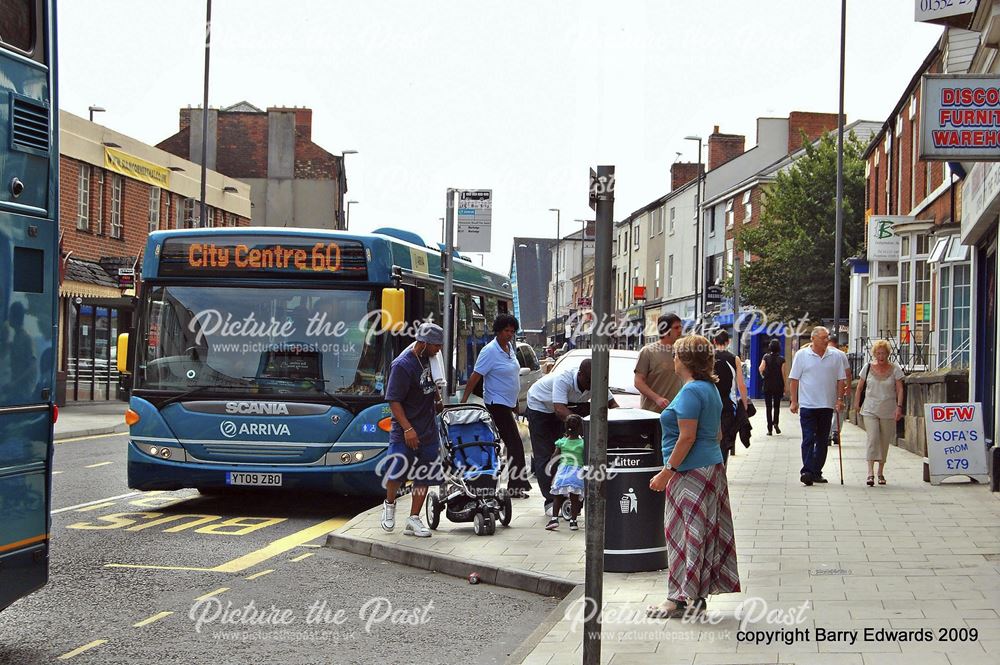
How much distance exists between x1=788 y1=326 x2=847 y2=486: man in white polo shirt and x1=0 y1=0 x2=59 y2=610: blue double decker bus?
32.7 ft

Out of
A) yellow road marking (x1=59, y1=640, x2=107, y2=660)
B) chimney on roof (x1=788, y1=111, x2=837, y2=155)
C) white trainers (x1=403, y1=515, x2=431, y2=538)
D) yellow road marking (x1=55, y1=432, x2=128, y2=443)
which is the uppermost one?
chimney on roof (x1=788, y1=111, x2=837, y2=155)

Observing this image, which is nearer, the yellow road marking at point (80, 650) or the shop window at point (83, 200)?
the yellow road marking at point (80, 650)

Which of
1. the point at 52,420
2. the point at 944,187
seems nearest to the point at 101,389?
the point at 944,187

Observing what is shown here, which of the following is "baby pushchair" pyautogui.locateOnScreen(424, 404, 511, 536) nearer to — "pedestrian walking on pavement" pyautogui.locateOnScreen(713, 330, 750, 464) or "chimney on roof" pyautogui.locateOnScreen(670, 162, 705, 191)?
"pedestrian walking on pavement" pyautogui.locateOnScreen(713, 330, 750, 464)

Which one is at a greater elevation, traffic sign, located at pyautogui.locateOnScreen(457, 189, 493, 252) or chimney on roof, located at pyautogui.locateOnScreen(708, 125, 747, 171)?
chimney on roof, located at pyautogui.locateOnScreen(708, 125, 747, 171)

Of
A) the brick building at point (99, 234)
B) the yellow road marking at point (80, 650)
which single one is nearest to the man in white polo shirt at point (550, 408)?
the yellow road marking at point (80, 650)

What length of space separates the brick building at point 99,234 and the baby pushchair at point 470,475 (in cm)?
2019

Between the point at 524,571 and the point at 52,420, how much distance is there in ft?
11.8

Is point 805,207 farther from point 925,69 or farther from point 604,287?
point 604,287

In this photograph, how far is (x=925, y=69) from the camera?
2547cm

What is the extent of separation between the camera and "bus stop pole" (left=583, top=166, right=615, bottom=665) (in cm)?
506

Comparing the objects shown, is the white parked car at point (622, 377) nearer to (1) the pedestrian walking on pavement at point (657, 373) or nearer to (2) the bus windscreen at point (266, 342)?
(2) the bus windscreen at point (266, 342)

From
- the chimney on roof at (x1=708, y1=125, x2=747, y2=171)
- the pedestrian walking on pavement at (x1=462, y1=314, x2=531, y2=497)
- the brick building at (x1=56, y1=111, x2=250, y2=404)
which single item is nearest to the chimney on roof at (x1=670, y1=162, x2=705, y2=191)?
the chimney on roof at (x1=708, y1=125, x2=747, y2=171)

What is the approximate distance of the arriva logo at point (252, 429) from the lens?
11.5 m
